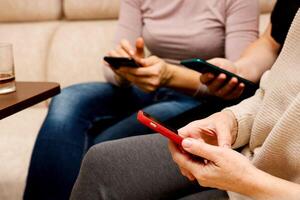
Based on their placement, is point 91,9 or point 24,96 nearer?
point 24,96

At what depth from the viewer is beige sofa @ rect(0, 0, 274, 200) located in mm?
1885

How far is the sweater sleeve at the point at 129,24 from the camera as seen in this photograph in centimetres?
155

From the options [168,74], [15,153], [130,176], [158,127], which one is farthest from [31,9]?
[158,127]

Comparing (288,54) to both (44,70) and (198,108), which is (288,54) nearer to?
(198,108)

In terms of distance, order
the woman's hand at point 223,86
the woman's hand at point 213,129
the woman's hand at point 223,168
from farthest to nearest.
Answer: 1. the woman's hand at point 223,86
2. the woman's hand at point 213,129
3. the woman's hand at point 223,168

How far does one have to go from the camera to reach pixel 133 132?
135 cm

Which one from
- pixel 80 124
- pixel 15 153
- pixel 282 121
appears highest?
pixel 282 121

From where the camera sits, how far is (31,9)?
2.00 meters

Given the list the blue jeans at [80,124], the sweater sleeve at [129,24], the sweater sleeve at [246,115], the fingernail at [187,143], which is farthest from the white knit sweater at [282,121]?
the sweater sleeve at [129,24]

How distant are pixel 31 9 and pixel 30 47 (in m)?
0.19

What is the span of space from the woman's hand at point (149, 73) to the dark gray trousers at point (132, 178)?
0.38 metres

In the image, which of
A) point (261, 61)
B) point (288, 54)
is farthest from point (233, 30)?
point (288, 54)

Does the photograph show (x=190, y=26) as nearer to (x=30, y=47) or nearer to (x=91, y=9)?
(x=91, y=9)

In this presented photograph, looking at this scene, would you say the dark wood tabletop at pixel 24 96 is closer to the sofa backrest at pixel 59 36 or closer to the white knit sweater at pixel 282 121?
the white knit sweater at pixel 282 121
